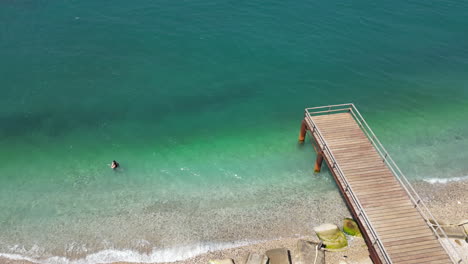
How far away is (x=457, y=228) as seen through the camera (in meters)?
23.2

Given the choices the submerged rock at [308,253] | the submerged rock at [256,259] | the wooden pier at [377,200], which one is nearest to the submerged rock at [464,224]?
the wooden pier at [377,200]

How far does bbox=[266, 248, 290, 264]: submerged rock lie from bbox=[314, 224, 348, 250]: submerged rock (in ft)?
9.78

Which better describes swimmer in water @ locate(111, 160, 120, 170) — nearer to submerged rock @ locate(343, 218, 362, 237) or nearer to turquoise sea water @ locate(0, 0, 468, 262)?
turquoise sea water @ locate(0, 0, 468, 262)

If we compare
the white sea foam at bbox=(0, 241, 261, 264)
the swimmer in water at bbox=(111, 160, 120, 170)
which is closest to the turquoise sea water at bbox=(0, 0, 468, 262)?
the white sea foam at bbox=(0, 241, 261, 264)

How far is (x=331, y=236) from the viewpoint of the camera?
2297cm

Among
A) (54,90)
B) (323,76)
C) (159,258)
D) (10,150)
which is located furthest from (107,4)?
(159,258)

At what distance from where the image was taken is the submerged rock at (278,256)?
840 inches

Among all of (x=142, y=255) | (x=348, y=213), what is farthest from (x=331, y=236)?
(x=142, y=255)

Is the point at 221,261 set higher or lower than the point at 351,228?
lower

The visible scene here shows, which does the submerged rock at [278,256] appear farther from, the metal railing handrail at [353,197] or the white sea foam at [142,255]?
the metal railing handrail at [353,197]

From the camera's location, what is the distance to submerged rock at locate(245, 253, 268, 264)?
2122cm

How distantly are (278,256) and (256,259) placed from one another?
1493mm

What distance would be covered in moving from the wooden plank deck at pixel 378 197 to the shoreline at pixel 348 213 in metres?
2.99

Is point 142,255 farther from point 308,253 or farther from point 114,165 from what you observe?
point 308,253
